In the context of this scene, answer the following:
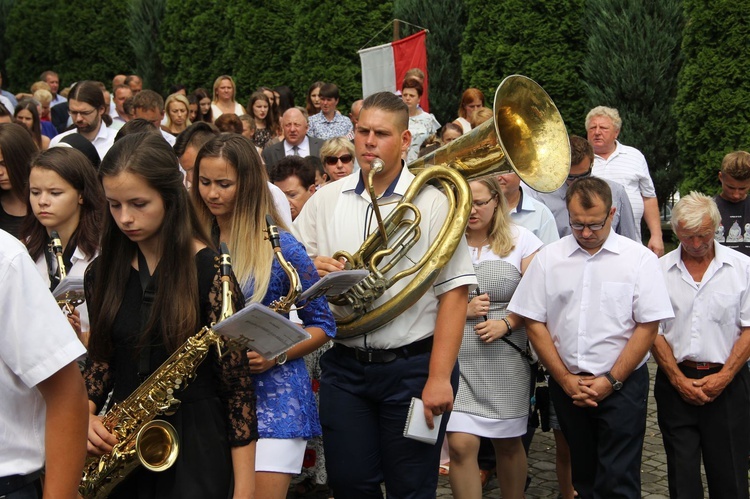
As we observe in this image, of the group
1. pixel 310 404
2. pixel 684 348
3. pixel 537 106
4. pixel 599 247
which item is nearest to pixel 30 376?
pixel 310 404

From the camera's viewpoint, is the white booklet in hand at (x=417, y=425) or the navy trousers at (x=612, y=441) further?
the navy trousers at (x=612, y=441)

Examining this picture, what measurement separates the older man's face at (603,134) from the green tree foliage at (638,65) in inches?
176

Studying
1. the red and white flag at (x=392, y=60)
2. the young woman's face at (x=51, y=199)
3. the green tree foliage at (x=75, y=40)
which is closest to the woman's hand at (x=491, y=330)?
the young woman's face at (x=51, y=199)

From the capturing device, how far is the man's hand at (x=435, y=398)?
402 centimetres

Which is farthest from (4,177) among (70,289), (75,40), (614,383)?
(75,40)

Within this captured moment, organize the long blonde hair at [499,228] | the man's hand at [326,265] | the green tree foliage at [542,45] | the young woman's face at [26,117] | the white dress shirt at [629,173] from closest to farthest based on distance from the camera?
the man's hand at [326,265] < the long blonde hair at [499,228] < the white dress shirt at [629,173] < the young woman's face at [26,117] < the green tree foliage at [542,45]

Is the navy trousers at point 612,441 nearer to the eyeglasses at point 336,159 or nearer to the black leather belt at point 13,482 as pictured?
the eyeglasses at point 336,159

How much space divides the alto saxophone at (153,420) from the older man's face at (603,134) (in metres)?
5.47

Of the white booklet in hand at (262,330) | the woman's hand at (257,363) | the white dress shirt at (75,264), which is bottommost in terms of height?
the woman's hand at (257,363)

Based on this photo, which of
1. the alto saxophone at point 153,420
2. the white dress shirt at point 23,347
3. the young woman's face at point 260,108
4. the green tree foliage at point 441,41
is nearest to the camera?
the white dress shirt at point 23,347

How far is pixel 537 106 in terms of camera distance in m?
4.74

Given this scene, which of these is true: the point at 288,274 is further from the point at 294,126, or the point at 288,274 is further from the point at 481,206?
the point at 294,126

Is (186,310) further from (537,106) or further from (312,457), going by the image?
(312,457)

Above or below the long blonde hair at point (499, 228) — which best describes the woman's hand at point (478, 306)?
below
